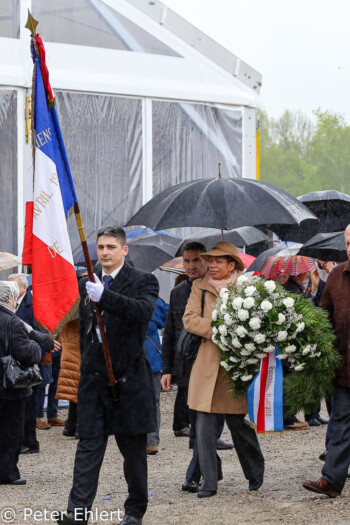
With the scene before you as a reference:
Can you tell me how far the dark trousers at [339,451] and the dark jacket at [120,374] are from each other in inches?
58.0

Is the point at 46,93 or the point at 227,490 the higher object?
the point at 46,93

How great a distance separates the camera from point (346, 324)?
7.09 meters

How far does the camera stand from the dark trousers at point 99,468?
19.9 ft

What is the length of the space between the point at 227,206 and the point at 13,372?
2.25m

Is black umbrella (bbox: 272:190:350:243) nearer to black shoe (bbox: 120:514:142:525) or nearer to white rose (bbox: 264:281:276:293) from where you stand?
white rose (bbox: 264:281:276:293)

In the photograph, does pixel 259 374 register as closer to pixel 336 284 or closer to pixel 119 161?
pixel 336 284

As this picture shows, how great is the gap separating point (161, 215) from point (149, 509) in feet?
8.75

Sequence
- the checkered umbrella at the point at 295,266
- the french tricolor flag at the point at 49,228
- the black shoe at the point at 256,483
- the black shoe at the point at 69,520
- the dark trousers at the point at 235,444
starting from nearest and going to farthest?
the black shoe at the point at 69,520
the french tricolor flag at the point at 49,228
the dark trousers at the point at 235,444
the black shoe at the point at 256,483
the checkered umbrella at the point at 295,266

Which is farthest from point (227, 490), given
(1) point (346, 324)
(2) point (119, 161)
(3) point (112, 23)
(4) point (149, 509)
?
(3) point (112, 23)

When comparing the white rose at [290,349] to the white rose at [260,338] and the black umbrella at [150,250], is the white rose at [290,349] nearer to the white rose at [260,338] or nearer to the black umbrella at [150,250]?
the white rose at [260,338]

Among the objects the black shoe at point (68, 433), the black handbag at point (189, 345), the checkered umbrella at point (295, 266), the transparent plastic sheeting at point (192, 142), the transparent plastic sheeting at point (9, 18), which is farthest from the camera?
the transparent plastic sheeting at point (192, 142)

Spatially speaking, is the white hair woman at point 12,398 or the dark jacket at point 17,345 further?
the dark jacket at point 17,345

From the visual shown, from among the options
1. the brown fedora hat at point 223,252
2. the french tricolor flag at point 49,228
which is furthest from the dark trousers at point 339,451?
the french tricolor flag at point 49,228

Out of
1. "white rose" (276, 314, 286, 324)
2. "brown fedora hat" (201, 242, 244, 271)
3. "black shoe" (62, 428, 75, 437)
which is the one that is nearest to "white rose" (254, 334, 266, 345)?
"white rose" (276, 314, 286, 324)
